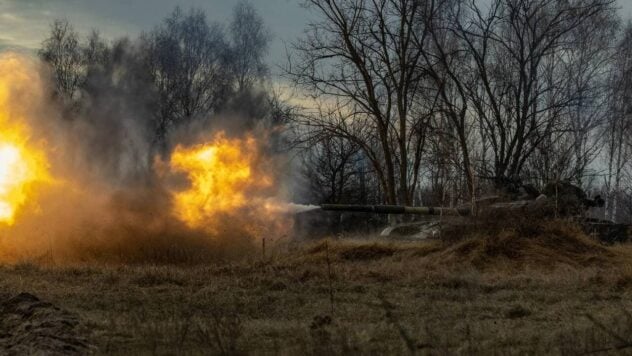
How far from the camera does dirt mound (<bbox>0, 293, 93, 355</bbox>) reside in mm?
7812

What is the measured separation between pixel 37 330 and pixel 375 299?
5619 millimetres

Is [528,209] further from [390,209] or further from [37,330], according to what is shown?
[37,330]

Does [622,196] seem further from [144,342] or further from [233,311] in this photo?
[144,342]

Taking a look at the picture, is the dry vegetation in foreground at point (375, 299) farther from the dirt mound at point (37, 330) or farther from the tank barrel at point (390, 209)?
the tank barrel at point (390, 209)

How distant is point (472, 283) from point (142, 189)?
37.6 ft

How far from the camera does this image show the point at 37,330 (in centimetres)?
857

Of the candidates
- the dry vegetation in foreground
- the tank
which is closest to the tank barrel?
the tank

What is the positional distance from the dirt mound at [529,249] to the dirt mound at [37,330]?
10350 mm

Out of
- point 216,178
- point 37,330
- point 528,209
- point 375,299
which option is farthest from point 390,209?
point 37,330

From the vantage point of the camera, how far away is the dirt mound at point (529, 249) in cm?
1747

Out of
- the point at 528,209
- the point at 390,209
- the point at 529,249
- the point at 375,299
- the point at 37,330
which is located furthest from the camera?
the point at 390,209

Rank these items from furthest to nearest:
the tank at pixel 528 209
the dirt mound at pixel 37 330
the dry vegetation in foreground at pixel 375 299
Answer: the tank at pixel 528 209
the dry vegetation in foreground at pixel 375 299
the dirt mound at pixel 37 330

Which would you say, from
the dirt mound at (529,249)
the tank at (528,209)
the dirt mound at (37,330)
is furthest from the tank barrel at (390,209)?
the dirt mound at (37,330)

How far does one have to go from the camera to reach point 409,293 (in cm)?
1291
